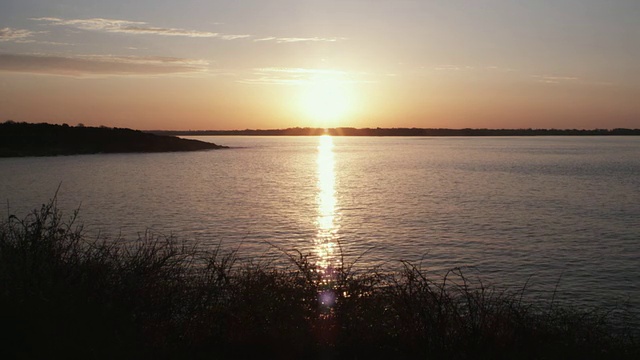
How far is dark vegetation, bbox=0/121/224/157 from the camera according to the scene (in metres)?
130

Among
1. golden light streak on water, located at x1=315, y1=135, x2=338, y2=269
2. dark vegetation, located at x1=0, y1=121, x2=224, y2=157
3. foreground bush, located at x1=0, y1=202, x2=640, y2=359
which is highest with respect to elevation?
dark vegetation, located at x1=0, y1=121, x2=224, y2=157

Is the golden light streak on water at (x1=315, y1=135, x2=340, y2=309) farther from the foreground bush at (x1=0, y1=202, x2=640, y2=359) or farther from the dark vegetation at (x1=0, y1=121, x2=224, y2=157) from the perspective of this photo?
the dark vegetation at (x1=0, y1=121, x2=224, y2=157)

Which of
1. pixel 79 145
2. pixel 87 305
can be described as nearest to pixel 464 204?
pixel 87 305

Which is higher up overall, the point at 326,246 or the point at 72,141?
the point at 72,141

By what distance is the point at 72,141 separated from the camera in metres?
145

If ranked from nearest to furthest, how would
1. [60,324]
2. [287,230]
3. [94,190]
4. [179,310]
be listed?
[60,324] → [179,310] → [287,230] → [94,190]

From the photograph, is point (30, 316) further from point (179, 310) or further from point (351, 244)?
point (351, 244)

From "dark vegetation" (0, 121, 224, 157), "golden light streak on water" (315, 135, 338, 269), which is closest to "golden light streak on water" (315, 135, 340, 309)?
"golden light streak on water" (315, 135, 338, 269)

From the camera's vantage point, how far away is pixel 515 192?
55188 millimetres

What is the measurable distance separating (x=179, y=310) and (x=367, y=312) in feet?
12.9

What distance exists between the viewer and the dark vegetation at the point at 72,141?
130 meters

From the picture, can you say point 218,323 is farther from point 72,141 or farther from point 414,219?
point 72,141

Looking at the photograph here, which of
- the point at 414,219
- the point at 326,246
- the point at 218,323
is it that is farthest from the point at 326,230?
the point at 218,323

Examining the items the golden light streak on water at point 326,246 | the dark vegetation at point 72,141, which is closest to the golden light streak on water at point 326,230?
the golden light streak on water at point 326,246
